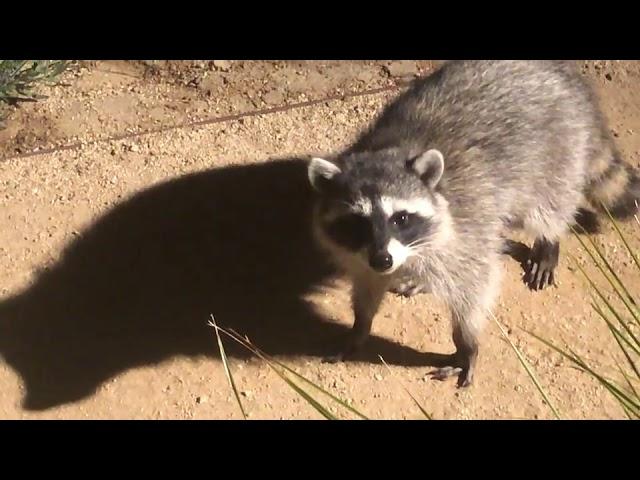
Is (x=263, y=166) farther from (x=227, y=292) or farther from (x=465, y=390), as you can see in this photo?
(x=465, y=390)

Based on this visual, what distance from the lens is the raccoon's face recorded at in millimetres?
3814

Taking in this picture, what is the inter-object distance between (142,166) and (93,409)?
6.10 ft

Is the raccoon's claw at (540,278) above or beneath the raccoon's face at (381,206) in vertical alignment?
beneath

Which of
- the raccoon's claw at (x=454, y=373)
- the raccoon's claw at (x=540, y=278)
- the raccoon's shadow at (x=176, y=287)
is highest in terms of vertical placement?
the raccoon's claw at (x=540, y=278)

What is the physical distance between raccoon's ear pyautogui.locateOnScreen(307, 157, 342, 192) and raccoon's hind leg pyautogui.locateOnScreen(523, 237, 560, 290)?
160cm

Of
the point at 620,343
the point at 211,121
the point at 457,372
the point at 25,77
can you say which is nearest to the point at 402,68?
the point at 211,121

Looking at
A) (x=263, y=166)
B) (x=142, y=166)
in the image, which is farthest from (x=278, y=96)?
(x=142, y=166)

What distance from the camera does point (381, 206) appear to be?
3836 millimetres

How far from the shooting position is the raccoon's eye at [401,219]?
12.7 ft

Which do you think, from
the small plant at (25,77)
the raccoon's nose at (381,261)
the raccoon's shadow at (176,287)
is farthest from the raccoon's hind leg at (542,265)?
the small plant at (25,77)

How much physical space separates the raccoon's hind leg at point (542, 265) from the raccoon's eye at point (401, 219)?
137cm

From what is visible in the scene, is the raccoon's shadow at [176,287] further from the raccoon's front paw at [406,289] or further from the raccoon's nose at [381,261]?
the raccoon's nose at [381,261]

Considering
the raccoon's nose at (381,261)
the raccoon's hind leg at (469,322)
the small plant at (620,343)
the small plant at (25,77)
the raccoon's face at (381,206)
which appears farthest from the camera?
the small plant at (25,77)

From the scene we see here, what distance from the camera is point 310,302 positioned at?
16.2 feet
